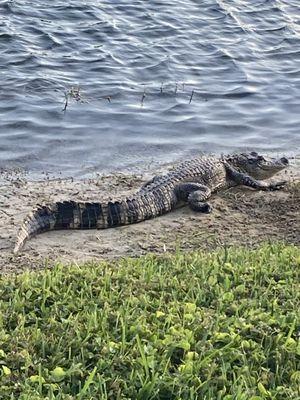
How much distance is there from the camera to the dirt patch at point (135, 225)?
254 inches

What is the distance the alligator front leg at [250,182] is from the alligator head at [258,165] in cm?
24

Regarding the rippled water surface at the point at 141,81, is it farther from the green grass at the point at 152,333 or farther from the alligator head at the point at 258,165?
the green grass at the point at 152,333

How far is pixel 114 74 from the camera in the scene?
475 inches

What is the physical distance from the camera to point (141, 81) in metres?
11.9

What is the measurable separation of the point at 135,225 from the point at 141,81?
198 inches

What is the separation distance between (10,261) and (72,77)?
236 inches

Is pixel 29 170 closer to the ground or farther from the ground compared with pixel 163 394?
closer to the ground

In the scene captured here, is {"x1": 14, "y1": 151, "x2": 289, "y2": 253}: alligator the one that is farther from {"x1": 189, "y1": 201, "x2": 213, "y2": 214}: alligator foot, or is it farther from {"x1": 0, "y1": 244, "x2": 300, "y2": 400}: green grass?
{"x1": 0, "y1": 244, "x2": 300, "y2": 400}: green grass

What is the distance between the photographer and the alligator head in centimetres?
891

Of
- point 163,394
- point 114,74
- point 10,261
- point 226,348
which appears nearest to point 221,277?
point 226,348

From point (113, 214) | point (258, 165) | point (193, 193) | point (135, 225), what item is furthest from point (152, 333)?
point (258, 165)

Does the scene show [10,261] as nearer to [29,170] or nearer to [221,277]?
[221,277]

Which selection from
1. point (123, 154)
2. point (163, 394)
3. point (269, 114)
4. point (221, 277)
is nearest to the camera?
point (163, 394)

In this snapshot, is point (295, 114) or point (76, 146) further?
point (295, 114)
